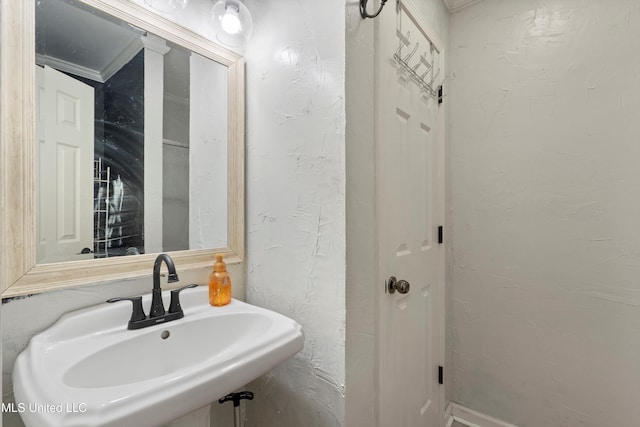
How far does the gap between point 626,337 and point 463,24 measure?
168cm

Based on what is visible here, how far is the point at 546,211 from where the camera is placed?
4.43 feet

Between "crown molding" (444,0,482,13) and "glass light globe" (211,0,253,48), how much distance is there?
1.15 metres

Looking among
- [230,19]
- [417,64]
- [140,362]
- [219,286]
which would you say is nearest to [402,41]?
[417,64]

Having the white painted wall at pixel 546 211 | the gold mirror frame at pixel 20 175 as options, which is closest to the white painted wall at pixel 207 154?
the gold mirror frame at pixel 20 175

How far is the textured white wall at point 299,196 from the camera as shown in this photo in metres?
0.86

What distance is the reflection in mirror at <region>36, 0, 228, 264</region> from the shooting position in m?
0.76

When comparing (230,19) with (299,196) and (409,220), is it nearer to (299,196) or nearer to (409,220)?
(299,196)

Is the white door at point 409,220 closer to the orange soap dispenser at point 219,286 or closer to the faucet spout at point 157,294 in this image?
the orange soap dispenser at point 219,286

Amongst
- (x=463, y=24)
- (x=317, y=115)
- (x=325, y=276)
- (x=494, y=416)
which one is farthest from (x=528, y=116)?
(x=494, y=416)

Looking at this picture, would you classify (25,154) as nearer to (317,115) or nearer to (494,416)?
(317,115)

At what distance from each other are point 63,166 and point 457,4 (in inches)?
76.8

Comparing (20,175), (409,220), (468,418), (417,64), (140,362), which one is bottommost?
(468,418)

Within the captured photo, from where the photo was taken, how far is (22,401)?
1.71 ft

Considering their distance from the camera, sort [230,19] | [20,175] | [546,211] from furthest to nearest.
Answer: [546,211] < [230,19] < [20,175]
